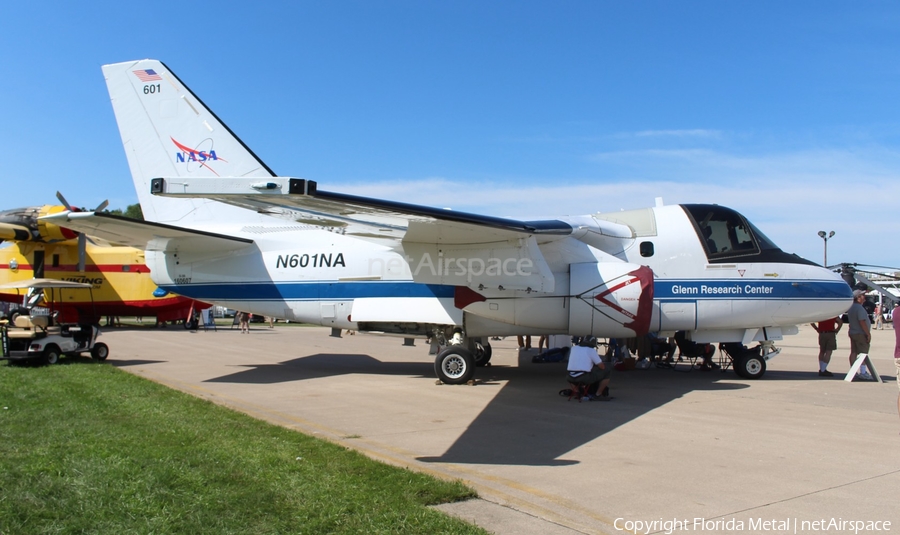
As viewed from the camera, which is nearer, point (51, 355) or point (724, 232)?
point (724, 232)

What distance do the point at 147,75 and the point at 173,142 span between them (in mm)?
1744

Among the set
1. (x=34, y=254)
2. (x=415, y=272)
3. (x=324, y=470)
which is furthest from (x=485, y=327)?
(x=34, y=254)

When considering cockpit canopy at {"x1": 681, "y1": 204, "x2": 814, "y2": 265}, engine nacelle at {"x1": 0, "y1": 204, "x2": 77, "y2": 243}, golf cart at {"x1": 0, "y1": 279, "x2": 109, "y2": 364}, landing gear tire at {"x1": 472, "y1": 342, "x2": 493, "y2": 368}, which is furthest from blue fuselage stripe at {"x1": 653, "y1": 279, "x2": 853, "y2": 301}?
engine nacelle at {"x1": 0, "y1": 204, "x2": 77, "y2": 243}

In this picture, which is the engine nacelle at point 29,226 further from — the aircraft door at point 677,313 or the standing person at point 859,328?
the standing person at point 859,328

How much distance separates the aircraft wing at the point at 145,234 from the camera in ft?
32.4

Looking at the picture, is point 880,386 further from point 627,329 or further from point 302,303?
point 302,303

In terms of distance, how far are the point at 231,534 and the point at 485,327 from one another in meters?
9.00

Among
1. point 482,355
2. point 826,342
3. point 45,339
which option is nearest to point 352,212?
point 482,355

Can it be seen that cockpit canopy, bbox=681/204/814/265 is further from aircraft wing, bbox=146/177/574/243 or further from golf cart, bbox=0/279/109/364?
golf cart, bbox=0/279/109/364

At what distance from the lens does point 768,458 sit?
21.9 ft

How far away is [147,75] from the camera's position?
1504cm

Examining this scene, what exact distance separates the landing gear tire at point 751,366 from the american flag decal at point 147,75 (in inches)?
578

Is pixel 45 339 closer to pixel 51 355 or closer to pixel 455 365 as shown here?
pixel 51 355

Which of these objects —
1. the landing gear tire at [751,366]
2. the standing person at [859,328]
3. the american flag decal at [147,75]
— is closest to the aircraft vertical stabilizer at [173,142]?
the american flag decal at [147,75]
